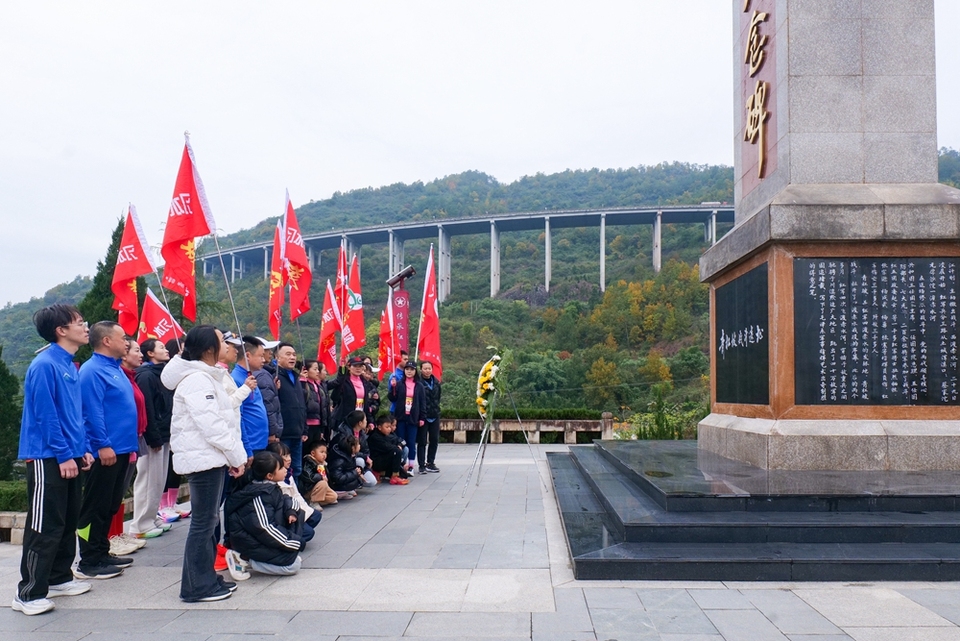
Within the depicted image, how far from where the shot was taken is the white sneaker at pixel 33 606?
3.92m

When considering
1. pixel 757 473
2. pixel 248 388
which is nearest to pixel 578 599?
pixel 248 388

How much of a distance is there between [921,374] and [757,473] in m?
1.89

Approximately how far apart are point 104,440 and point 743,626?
4016 mm

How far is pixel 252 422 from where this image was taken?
5.39 meters

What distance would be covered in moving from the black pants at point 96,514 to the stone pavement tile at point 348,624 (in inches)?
72.8

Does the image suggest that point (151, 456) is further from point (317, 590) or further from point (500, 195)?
point (500, 195)

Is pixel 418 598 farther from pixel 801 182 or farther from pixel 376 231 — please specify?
pixel 376 231

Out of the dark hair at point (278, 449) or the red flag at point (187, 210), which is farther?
the red flag at point (187, 210)

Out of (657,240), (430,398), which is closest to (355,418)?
(430,398)

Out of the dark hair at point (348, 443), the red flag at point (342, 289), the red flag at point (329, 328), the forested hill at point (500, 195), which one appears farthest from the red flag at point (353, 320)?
the forested hill at point (500, 195)

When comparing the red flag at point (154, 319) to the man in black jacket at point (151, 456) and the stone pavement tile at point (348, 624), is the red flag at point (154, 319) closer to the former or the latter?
the man in black jacket at point (151, 456)

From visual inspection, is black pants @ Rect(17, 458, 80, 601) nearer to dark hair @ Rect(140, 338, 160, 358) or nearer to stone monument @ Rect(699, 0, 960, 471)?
dark hair @ Rect(140, 338, 160, 358)

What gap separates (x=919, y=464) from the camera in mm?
6582

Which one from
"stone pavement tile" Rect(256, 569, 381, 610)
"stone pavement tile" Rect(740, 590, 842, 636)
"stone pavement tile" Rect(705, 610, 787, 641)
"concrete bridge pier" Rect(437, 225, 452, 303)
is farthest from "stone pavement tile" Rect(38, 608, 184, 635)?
"concrete bridge pier" Rect(437, 225, 452, 303)
